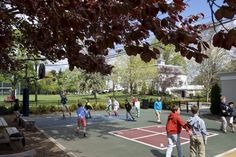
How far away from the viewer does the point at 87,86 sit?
5934 centimetres

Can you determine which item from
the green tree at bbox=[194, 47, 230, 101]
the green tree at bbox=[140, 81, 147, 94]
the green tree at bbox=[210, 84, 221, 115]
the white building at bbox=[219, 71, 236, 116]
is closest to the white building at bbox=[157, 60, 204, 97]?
the green tree at bbox=[140, 81, 147, 94]

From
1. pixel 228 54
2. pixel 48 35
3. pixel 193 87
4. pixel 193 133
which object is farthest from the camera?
pixel 193 87

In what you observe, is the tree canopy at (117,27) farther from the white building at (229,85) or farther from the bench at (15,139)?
the white building at (229,85)

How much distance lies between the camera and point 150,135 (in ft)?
53.0

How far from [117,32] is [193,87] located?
257 ft

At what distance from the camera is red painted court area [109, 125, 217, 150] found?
45.7 ft

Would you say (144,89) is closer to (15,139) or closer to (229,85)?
(229,85)

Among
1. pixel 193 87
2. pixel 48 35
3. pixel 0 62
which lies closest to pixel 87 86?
pixel 193 87

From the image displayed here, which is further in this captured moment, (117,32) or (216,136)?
(216,136)

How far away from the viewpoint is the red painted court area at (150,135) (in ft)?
45.7

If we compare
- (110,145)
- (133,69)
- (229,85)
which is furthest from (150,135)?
(133,69)

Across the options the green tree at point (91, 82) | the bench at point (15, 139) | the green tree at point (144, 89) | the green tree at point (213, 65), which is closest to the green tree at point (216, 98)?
the bench at point (15, 139)

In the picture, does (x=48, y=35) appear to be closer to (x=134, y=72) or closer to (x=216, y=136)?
(x=216, y=136)

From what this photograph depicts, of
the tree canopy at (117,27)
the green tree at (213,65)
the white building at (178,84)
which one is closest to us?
the tree canopy at (117,27)
